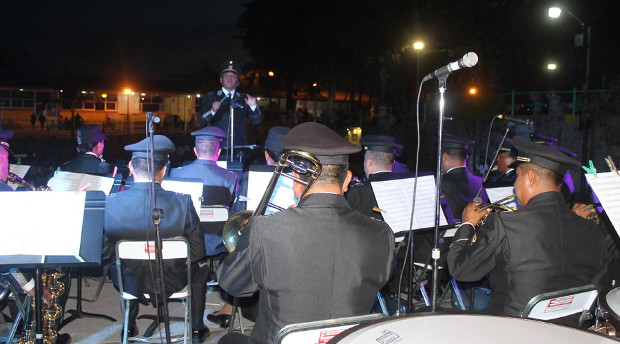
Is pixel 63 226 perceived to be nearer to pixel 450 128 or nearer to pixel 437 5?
pixel 450 128

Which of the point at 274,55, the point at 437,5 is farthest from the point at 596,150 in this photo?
the point at 274,55

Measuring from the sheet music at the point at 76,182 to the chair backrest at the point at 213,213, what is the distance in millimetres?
941

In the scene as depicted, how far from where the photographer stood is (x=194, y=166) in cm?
612

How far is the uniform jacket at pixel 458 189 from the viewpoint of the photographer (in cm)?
588

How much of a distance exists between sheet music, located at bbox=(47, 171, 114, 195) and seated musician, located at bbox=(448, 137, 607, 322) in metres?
3.30

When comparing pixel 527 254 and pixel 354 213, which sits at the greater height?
pixel 354 213

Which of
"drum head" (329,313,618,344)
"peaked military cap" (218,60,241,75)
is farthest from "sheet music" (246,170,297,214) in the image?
"peaked military cap" (218,60,241,75)

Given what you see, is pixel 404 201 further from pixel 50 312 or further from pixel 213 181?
pixel 50 312

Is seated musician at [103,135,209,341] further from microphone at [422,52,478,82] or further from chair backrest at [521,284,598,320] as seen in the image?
chair backrest at [521,284,598,320]

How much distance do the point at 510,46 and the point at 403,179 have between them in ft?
84.9

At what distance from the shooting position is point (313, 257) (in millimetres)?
2686

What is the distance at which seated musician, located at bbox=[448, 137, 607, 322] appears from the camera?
3.27m

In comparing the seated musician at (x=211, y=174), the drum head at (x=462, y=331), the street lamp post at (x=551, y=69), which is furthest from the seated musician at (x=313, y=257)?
the street lamp post at (x=551, y=69)

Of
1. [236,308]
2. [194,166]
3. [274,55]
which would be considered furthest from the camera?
[274,55]
